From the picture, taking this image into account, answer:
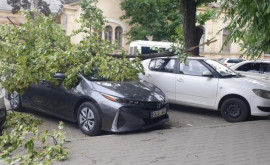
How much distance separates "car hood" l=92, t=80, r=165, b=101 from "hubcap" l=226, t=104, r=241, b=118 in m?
2.04

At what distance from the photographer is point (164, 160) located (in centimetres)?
457

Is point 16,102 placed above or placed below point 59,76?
below

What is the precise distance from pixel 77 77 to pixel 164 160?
9.53ft

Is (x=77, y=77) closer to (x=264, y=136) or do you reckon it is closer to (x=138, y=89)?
(x=138, y=89)

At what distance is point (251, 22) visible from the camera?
198 inches

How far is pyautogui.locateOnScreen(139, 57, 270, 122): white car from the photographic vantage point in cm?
725

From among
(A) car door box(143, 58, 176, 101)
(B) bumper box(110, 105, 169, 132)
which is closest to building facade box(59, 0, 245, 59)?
(A) car door box(143, 58, 176, 101)

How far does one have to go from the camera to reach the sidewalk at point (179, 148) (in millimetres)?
4586

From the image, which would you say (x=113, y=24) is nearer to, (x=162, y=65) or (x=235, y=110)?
(x=162, y=65)

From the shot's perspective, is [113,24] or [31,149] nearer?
[31,149]

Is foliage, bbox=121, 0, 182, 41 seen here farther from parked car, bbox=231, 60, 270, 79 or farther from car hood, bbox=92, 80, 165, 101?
car hood, bbox=92, 80, 165, 101

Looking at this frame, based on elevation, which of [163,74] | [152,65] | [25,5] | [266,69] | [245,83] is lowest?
[245,83]

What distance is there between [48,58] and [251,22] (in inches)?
161

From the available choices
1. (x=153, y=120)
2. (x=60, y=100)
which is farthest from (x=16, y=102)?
(x=153, y=120)
